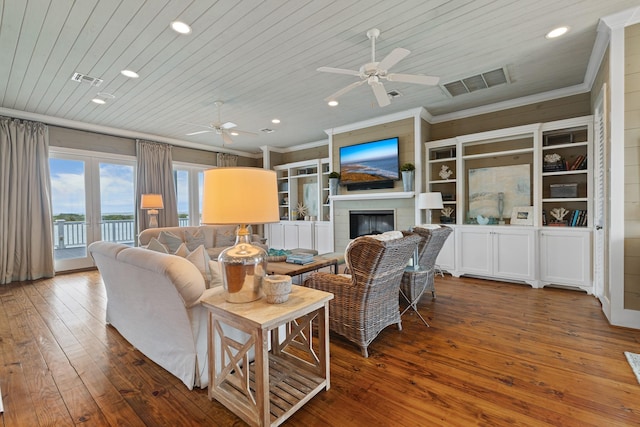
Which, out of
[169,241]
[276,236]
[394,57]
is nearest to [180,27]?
[394,57]

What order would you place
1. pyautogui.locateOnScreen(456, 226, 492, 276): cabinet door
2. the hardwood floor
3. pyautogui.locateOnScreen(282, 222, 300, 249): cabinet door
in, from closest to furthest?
1. the hardwood floor
2. pyautogui.locateOnScreen(456, 226, 492, 276): cabinet door
3. pyautogui.locateOnScreen(282, 222, 300, 249): cabinet door

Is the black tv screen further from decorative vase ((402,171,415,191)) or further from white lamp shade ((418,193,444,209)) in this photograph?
white lamp shade ((418,193,444,209))

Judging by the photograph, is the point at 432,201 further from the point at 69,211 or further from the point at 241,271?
the point at 69,211

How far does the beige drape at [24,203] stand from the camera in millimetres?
4613

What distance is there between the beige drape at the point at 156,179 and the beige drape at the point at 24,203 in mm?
1386

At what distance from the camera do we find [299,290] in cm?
192

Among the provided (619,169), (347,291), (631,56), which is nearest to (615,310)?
(619,169)

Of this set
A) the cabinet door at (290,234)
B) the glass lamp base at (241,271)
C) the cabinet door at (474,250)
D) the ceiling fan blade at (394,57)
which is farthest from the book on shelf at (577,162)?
the cabinet door at (290,234)

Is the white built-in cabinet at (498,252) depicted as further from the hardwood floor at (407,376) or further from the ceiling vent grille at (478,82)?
the ceiling vent grille at (478,82)

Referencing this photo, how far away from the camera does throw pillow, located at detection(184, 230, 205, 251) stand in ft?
15.8

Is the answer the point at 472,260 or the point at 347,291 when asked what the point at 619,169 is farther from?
the point at 347,291

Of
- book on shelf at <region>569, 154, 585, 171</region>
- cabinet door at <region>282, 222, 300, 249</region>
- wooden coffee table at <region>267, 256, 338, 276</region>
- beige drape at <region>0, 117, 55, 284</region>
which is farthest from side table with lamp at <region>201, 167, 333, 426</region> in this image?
cabinet door at <region>282, 222, 300, 249</region>

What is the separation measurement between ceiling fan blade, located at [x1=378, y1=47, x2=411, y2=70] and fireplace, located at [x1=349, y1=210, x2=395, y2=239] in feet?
9.95

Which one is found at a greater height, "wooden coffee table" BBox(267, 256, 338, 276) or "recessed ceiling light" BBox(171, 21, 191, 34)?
"recessed ceiling light" BBox(171, 21, 191, 34)
